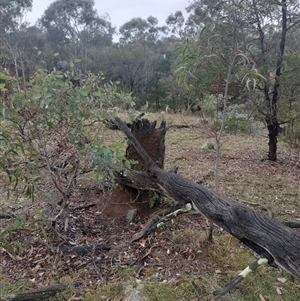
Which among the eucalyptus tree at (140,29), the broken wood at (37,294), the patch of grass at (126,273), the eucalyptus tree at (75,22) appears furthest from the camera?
the eucalyptus tree at (140,29)

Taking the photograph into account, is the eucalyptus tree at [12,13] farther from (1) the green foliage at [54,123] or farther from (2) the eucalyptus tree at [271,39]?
(1) the green foliage at [54,123]

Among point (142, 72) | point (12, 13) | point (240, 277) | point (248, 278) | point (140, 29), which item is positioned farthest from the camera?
point (140, 29)

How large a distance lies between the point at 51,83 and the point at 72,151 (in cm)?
50

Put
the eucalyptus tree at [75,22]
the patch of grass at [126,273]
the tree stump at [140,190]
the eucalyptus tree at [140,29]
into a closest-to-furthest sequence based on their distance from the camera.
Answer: the patch of grass at [126,273] < the tree stump at [140,190] < the eucalyptus tree at [75,22] < the eucalyptus tree at [140,29]

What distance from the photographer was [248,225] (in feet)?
5.42

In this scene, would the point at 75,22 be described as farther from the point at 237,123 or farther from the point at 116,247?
the point at 116,247

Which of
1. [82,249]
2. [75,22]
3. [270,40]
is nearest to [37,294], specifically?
[82,249]

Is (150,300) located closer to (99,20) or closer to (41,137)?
(41,137)

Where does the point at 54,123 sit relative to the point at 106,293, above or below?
above

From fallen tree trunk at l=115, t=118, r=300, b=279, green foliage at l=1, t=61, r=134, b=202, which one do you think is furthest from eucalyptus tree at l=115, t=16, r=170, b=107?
fallen tree trunk at l=115, t=118, r=300, b=279

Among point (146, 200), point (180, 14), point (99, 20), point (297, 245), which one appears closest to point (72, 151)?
point (146, 200)

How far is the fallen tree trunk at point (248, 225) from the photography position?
1.41m

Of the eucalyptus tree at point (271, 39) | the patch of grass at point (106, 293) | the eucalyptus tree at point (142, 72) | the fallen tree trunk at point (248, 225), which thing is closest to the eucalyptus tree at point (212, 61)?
the eucalyptus tree at point (271, 39)

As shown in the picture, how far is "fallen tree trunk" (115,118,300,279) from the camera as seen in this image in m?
1.41
